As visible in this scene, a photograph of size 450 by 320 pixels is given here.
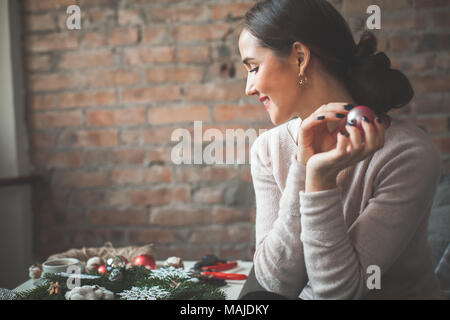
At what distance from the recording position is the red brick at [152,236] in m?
1.36

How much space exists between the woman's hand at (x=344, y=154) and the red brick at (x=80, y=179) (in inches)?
37.5

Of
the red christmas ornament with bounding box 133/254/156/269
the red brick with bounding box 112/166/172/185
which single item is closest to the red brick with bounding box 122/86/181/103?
the red brick with bounding box 112/166/172/185

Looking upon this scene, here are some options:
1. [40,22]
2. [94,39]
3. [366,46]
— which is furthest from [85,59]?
[366,46]

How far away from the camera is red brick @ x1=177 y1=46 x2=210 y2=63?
4.27ft

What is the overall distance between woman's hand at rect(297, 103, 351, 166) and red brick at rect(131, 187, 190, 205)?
794 millimetres

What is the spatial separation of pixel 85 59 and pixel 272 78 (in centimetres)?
89

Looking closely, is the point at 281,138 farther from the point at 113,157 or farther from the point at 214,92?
the point at 113,157

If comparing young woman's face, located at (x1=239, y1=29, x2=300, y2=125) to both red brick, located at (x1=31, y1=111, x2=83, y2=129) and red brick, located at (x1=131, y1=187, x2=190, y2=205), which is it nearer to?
red brick, located at (x1=131, y1=187, x2=190, y2=205)

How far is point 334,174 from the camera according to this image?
551 millimetres

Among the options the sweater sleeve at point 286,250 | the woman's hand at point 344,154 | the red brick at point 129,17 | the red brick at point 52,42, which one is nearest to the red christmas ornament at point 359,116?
the woman's hand at point 344,154

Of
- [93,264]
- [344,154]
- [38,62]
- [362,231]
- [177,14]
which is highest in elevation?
[177,14]

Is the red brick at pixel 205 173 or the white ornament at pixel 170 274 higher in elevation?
the red brick at pixel 205 173

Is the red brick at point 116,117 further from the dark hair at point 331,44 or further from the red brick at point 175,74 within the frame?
the dark hair at point 331,44

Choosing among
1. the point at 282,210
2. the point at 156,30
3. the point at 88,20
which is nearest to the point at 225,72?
the point at 156,30
